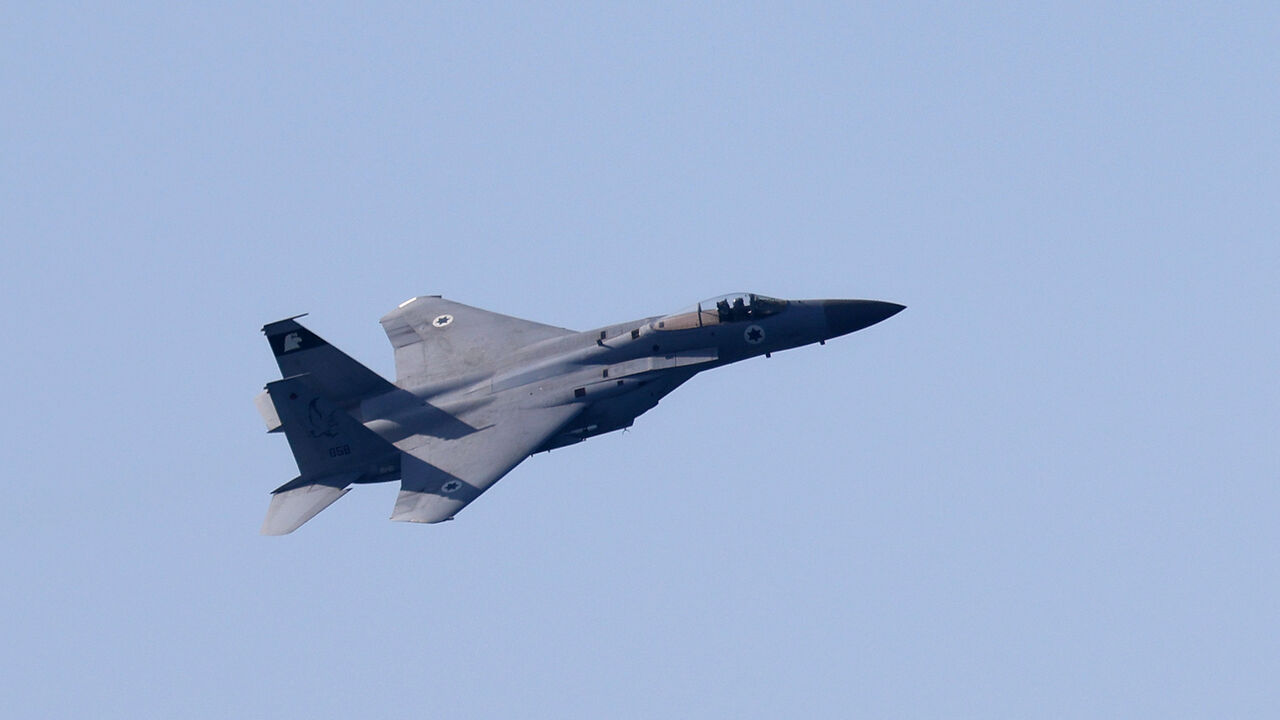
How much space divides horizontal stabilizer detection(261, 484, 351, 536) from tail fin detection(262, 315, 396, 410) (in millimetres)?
2639

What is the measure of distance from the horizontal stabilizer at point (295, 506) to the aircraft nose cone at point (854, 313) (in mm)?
13741

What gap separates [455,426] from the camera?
1898 inches

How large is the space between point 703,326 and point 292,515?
12013 mm

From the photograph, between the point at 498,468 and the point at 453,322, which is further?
the point at 453,322

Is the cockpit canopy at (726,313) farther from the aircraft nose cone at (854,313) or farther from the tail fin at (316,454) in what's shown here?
the tail fin at (316,454)

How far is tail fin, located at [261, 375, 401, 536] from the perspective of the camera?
4706 cm

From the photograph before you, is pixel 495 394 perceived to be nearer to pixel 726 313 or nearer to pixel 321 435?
pixel 321 435

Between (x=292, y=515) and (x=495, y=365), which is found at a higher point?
(x=495, y=365)

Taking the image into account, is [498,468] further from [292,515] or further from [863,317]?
[863,317]

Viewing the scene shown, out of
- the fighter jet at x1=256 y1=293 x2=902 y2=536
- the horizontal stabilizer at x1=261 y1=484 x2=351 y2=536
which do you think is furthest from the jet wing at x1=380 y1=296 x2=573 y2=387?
the horizontal stabilizer at x1=261 y1=484 x2=351 y2=536

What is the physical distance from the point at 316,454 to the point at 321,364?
2.64m

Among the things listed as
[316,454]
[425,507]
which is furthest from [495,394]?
[316,454]

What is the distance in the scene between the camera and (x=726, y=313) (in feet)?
159

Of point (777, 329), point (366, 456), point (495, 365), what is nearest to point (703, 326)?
point (777, 329)
